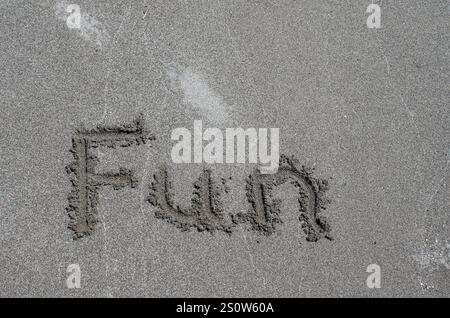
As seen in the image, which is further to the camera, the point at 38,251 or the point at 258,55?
the point at 258,55

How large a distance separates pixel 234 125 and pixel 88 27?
128 centimetres

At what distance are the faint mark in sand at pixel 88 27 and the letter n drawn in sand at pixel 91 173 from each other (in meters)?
0.64

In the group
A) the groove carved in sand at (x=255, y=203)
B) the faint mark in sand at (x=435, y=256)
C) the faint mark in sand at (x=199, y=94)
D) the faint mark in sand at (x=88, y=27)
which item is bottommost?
the faint mark in sand at (x=435, y=256)

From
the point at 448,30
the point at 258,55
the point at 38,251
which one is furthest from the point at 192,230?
the point at 448,30

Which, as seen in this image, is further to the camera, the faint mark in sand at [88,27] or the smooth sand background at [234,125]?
the faint mark in sand at [88,27]

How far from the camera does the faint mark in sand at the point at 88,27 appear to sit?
326 cm

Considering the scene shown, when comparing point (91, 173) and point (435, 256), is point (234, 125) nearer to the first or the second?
point (91, 173)

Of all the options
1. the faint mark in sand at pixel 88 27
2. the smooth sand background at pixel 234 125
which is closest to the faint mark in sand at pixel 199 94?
the smooth sand background at pixel 234 125

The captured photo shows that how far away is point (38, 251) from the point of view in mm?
3088

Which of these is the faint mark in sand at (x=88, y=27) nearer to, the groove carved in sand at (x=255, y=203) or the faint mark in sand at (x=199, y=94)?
the faint mark in sand at (x=199, y=94)

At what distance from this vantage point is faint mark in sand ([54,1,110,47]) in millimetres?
3256

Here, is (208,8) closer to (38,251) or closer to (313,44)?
(313,44)

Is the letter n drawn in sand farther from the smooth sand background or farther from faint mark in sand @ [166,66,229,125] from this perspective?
faint mark in sand @ [166,66,229,125]
